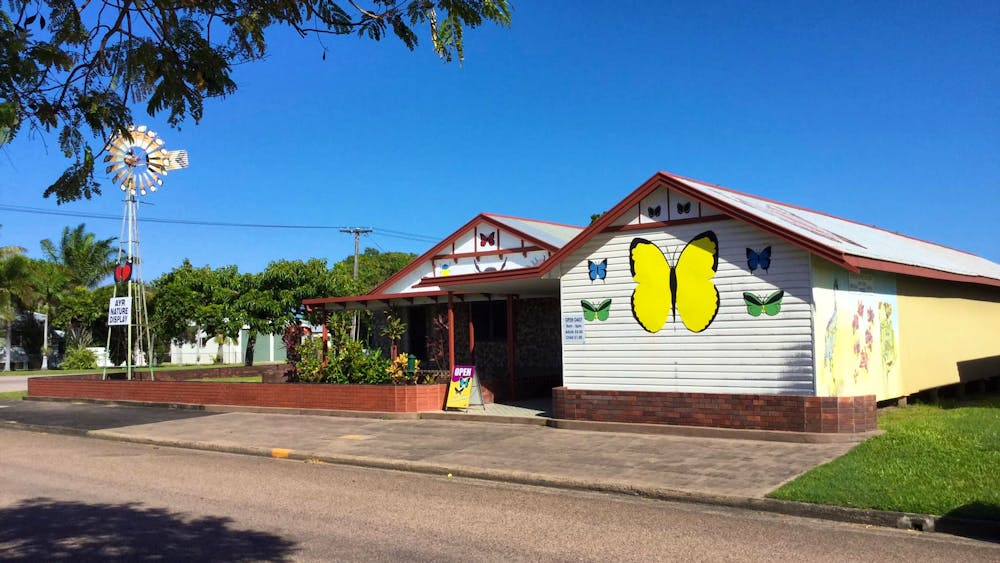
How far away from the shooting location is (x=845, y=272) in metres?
13.3

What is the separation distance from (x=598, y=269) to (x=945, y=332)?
30.0 ft

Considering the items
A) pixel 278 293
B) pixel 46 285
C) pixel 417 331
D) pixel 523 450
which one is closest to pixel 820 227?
pixel 523 450

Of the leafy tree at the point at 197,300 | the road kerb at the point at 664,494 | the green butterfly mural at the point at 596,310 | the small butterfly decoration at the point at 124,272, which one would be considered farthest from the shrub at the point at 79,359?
the green butterfly mural at the point at 596,310

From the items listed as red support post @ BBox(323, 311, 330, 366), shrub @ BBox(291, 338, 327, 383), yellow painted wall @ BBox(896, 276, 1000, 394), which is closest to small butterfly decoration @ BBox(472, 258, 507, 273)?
red support post @ BBox(323, 311, 330, 366)

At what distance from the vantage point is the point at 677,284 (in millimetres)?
13414

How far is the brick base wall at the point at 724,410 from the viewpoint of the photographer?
38.6 feet

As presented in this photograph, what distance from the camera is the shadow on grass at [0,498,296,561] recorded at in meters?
6.74

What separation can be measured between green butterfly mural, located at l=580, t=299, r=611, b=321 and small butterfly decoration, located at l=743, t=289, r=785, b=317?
2582 millimetres

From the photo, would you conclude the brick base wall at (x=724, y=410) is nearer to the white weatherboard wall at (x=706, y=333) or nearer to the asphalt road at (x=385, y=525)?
the white weatherboard wall at (x=706, y=333)

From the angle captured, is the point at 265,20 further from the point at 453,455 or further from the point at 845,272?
the point at 845,272

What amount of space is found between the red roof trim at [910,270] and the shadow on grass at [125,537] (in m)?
9.52

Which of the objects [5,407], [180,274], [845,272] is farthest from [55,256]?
[845,272]

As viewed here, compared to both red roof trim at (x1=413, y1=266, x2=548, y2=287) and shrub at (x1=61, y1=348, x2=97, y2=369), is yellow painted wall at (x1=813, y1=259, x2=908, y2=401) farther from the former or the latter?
shrub at (x1=61, y1=348, x2=97, y2=369)

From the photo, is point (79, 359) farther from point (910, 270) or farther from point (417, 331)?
point (910, 270)
